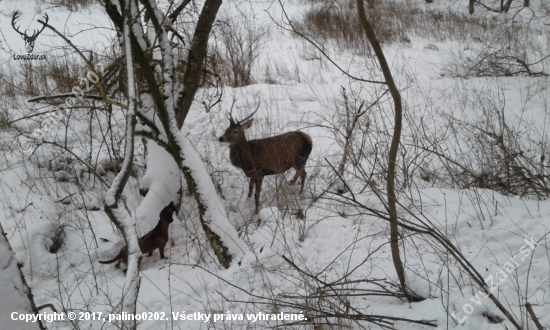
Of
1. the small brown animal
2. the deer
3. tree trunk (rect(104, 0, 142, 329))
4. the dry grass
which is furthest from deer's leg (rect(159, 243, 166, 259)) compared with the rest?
the dry grass

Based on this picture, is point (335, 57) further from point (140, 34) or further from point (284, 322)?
point (284, 322)

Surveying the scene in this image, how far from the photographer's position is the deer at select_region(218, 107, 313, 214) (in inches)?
161

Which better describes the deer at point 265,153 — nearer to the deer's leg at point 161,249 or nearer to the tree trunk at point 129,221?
the deer's leg at point 161,249

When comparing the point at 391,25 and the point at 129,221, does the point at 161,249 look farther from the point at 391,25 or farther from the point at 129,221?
the point at 391,25

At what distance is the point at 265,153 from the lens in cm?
419

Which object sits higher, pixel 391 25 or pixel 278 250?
pixel 391 25

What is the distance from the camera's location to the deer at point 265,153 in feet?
13.4

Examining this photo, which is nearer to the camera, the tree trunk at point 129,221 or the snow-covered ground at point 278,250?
the tree trunk at point 129,221

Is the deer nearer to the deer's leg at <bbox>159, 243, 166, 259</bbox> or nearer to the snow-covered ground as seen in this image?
the snow-covered ground

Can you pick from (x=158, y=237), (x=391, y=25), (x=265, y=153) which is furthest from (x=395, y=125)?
(x=391, y=25)

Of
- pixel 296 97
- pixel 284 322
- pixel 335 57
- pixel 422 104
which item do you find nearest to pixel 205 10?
pixel 284 322

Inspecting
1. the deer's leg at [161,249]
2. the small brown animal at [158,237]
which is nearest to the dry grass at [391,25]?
the small brown animal at [158,237]

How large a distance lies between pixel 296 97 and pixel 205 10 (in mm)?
3356

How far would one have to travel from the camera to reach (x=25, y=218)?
337 centimetres
